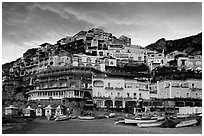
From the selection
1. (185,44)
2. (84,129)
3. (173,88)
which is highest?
(185,44)

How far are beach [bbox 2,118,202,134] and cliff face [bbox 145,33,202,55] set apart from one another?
220 centimetres

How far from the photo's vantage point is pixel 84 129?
21.5 feet

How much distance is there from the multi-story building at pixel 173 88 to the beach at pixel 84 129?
5.65ft

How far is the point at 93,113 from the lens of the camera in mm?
7941

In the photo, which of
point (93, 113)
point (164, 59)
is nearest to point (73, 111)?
point (93, 113)

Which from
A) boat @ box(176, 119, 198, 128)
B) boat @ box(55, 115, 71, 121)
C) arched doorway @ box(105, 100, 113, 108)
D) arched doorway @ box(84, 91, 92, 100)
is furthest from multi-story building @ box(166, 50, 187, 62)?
boat @ box(55, 115, 71, 121)

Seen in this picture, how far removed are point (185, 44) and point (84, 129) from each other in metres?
4.26

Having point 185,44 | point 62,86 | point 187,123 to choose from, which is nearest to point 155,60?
point 185,44

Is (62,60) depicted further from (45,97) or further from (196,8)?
(196,8)

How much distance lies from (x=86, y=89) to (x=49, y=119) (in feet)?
5.05

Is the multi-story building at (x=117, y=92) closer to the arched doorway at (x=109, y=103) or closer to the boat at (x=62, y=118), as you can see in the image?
the arched doorway at (x=109, y=103)

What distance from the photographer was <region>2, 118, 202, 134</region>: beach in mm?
6414

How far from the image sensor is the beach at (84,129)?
6414 mm

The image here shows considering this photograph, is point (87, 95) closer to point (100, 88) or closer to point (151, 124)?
point (100, 88)
